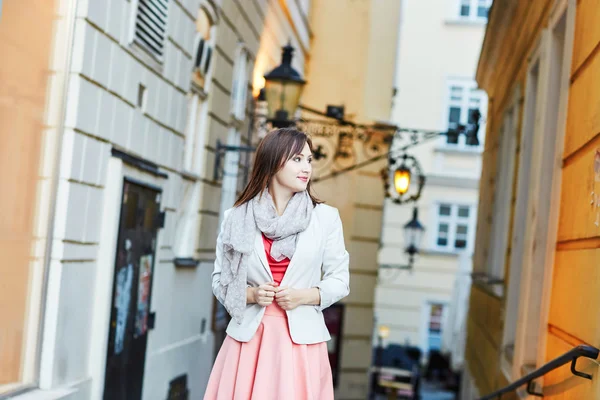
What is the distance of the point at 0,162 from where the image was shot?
525 centimetres

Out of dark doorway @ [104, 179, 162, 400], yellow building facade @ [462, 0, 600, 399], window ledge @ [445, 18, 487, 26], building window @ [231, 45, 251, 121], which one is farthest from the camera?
window ledge @ [445, 18, 487, 26]

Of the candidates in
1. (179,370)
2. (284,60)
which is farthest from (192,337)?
(284,60)

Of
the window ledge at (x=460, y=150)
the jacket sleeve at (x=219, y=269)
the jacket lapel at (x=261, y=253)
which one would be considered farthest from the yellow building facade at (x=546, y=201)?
the window ledge at (x=460, y=150)

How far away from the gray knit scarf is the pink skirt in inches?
5.2

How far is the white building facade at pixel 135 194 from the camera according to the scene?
6.11 metres

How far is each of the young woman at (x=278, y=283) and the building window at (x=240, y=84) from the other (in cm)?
715

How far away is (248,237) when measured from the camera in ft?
13.9

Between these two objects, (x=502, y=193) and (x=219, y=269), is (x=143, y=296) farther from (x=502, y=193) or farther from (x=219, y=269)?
(x=502, y=193)

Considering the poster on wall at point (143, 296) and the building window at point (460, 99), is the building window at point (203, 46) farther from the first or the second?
the building window at point (460, 99)

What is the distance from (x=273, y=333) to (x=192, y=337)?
238 inches

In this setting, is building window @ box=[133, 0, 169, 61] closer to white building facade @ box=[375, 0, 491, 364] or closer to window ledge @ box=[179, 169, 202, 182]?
window ledge @ box=[179, 169, 202, 182]

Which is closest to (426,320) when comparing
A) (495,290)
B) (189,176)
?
(495,290)

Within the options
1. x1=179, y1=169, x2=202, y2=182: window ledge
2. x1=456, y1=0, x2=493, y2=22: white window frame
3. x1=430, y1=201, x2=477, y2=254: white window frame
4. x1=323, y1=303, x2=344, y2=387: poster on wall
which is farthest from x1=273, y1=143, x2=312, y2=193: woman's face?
x1=456, y1=0, x2=493, y2=22: white window frame

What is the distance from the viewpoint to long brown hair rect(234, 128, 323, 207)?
14.1 ft
